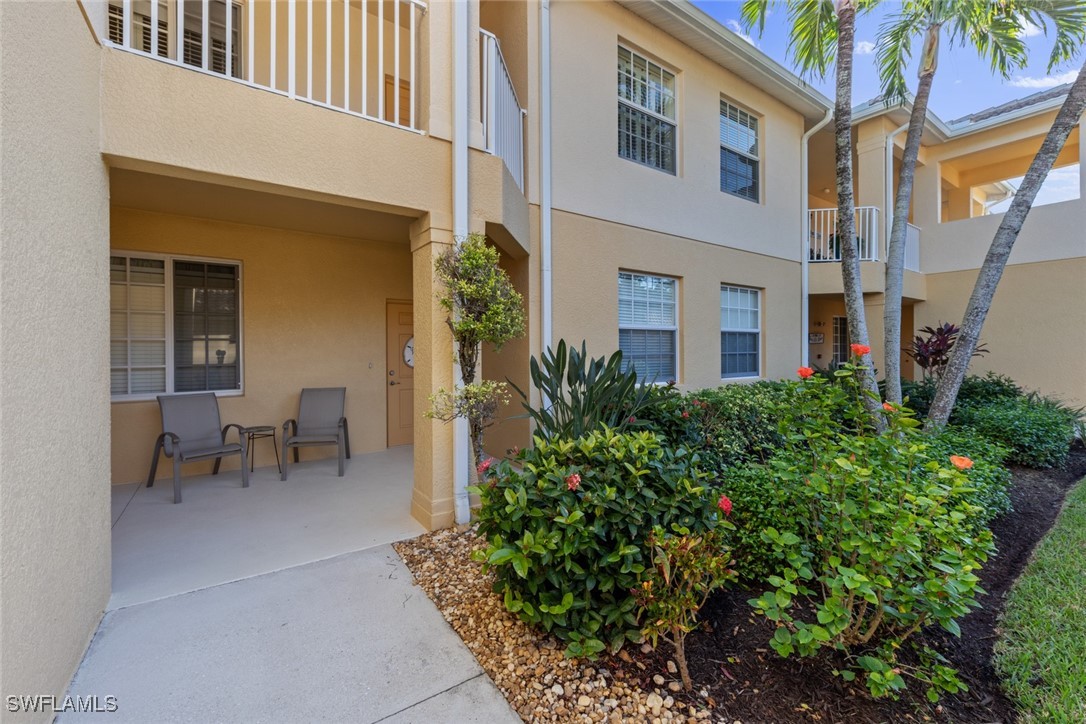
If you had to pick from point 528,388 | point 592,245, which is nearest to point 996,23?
point 592,245

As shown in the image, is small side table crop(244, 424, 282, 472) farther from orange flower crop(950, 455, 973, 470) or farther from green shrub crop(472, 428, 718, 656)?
orange flower crop(950, 455, 973, 470)

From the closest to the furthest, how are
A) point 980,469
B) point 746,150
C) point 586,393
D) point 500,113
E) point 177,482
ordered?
point 586,393
point 980,469
point 177,482
point 500,113
point 746,150

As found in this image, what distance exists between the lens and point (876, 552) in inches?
79.4

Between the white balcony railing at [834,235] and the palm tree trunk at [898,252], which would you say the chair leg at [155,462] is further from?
the white balcony railing at [834,235]

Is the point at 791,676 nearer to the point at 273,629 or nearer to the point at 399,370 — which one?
the point at 273,629

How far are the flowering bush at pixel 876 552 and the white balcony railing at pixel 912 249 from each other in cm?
950

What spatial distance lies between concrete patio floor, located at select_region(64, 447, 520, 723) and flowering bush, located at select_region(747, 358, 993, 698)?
157cm

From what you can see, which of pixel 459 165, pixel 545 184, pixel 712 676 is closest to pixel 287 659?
pixel 712 676

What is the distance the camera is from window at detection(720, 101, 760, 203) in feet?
25.4

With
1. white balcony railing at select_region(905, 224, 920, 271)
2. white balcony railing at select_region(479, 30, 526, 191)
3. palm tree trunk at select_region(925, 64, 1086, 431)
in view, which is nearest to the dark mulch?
palm tree trunk at select_region(925, 64, 1086, 431)

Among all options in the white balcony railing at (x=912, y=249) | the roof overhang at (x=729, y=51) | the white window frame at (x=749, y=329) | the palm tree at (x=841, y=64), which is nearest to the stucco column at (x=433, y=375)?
the palm tree at (x=841, y=64)

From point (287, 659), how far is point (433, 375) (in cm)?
212

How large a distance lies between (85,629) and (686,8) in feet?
29.1

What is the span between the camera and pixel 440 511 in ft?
12.5
